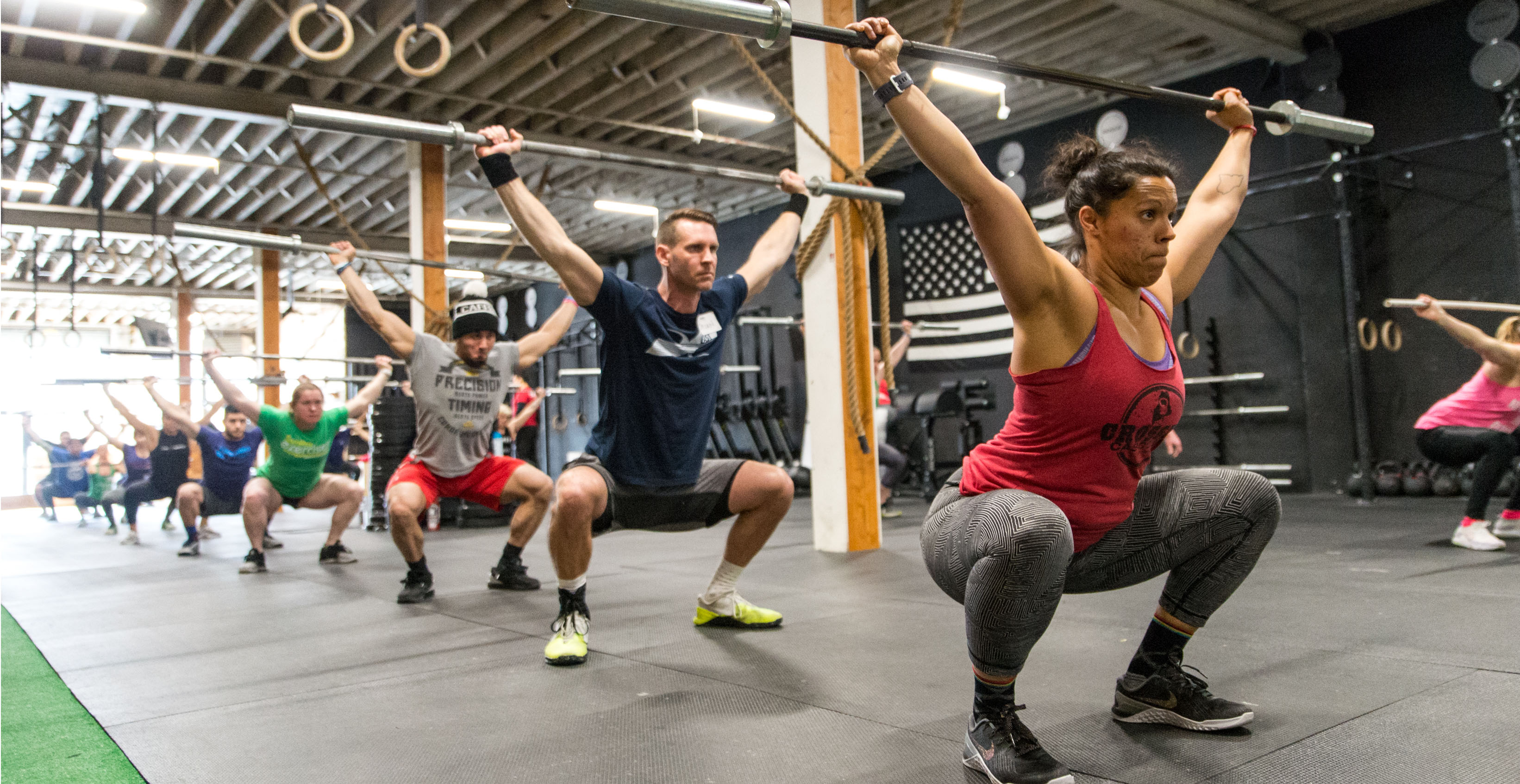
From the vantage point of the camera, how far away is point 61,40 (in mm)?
6785

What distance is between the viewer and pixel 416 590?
3.56 meters

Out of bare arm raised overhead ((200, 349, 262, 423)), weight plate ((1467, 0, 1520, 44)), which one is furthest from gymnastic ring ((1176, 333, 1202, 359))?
bare arm raised overhead ((200, 349, 262, 423))

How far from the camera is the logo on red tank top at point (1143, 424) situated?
1496 mm

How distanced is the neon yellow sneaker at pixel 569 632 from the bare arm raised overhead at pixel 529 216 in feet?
2.71

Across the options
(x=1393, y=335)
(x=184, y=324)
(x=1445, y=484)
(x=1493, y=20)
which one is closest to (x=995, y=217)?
(x=1445, y=484)

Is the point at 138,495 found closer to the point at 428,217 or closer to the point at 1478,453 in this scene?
the point at 428,217

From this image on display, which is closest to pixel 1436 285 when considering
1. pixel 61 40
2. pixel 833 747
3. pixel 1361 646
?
pixel 1361 646

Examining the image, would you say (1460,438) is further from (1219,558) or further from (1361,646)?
(1219,558)

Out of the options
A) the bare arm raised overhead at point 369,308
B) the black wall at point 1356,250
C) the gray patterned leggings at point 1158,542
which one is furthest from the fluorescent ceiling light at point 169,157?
the gray patterned leggings at point 1158,542

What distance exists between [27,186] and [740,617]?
31.8ft

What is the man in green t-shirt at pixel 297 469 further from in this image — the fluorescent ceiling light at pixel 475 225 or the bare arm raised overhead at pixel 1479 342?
the bare arm raised overhead at pixel 1479 342

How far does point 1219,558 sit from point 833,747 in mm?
742

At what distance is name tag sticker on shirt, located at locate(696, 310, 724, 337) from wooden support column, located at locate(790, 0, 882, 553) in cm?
175

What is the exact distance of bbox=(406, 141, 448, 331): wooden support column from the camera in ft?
26.5
